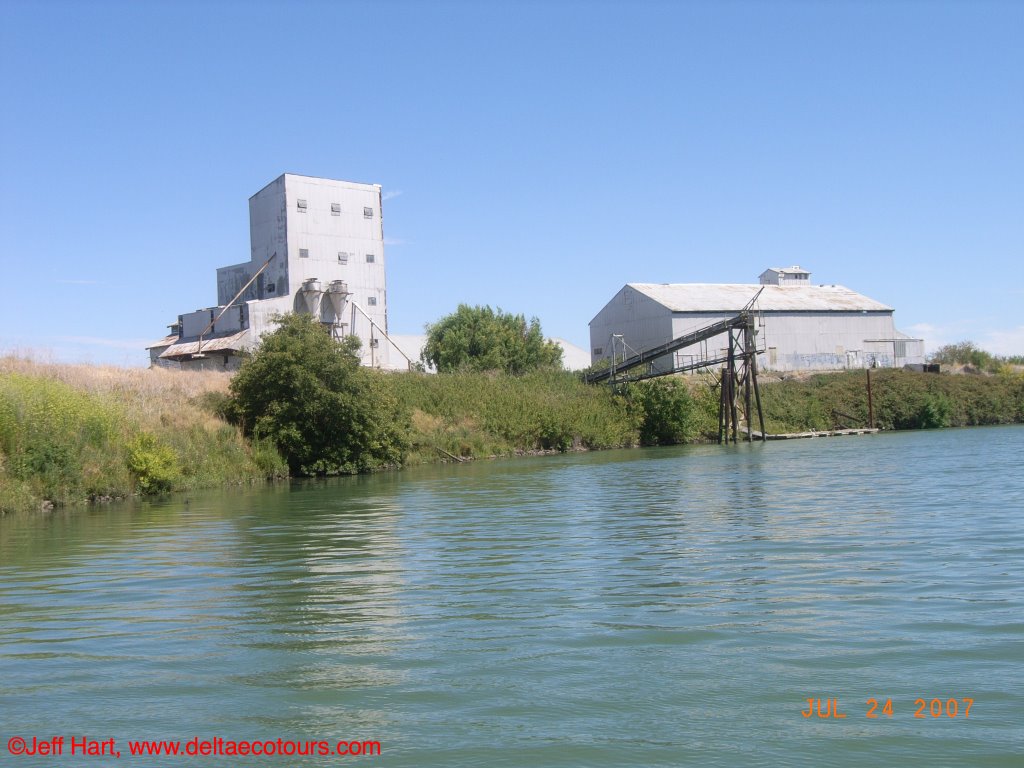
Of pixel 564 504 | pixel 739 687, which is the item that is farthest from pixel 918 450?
pixel 739 687

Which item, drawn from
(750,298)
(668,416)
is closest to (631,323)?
(750,298)

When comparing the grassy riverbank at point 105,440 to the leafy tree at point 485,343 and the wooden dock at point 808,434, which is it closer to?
the wooden dock at point 808,434

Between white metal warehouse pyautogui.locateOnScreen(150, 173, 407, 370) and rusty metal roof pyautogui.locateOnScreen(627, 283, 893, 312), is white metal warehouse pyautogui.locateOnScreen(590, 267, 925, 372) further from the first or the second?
white metal warehouse pyautogui.locateOnScreen(150, 173, 407, 370)

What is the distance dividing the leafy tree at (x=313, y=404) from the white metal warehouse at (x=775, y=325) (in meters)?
31.4

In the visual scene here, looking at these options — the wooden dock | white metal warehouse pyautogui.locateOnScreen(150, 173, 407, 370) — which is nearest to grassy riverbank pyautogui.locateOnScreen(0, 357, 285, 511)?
white metal warehouse pyautogui.locateOnScreen(150, 173, 407, 370)

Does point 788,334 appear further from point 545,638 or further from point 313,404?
point 545,638

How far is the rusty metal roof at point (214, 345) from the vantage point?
54281 millimetres

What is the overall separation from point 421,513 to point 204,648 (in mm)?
12292

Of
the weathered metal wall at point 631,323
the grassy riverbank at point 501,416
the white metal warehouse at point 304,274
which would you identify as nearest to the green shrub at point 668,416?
the grassy riverbank at point 501,416

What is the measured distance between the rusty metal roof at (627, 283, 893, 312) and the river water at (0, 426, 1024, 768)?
173 feet

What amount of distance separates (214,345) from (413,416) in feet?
45.4

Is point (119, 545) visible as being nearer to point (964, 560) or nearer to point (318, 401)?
point (964, 560)

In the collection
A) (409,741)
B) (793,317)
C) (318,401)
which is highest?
(793,317)

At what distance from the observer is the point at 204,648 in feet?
29.0
